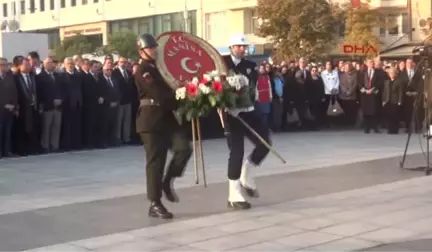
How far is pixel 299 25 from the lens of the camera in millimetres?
44781

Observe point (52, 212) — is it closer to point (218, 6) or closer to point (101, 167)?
point (101, 167)

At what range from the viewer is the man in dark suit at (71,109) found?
1597 cm

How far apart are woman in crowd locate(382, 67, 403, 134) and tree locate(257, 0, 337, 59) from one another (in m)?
25.2

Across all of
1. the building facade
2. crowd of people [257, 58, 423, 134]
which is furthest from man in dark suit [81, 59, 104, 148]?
the building facade

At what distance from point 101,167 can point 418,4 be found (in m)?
42.5

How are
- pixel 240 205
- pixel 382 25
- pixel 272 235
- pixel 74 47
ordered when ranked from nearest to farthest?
pixel 272 235
pixel 240 205
pixel 382 25
pixel 74 47

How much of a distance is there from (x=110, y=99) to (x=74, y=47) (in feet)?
163

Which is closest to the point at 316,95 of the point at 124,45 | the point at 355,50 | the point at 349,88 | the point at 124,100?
the point at 349,88

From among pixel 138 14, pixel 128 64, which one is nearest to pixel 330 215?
pixel 128 64

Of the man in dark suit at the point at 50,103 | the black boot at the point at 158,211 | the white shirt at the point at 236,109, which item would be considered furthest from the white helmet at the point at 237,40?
the man in dark suit at the point at 50,103

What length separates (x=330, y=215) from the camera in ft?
29.1

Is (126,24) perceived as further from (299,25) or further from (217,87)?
(217,87)

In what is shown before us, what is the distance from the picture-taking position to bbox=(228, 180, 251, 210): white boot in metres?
9.30

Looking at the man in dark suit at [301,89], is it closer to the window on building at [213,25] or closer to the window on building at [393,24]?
the window on building at [393,24]
